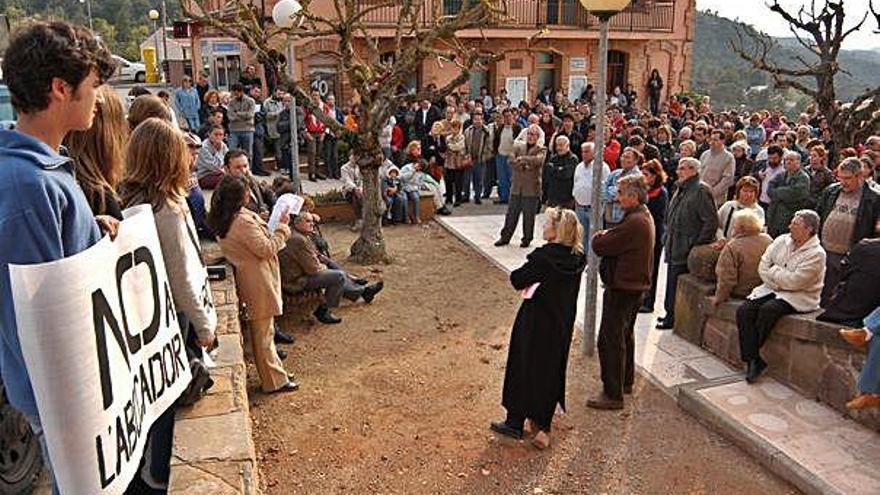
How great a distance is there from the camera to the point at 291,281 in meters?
7.28

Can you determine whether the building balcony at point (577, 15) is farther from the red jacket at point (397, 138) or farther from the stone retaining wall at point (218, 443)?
the stone retaining wall at point (218, 443)

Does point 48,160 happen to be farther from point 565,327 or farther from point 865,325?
point 865,325

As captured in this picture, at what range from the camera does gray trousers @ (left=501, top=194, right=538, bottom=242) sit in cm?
1072

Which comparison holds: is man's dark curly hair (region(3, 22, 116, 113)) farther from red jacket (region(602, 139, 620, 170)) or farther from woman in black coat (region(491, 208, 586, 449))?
red jacket (region(602, 139, 620, 170))

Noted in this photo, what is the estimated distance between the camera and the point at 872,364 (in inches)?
196

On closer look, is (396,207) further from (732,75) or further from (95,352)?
(732,75)

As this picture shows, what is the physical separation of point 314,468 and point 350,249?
18.3 feet

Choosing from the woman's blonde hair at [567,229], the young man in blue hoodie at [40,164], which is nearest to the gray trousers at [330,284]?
the woman's blonde hair at [567,229]

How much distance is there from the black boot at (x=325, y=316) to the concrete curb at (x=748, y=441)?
3.57 metres

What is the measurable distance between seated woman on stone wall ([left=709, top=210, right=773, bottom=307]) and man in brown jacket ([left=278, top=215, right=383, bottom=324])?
383cm

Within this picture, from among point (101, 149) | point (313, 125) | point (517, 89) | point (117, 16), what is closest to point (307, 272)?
point (101, 149)

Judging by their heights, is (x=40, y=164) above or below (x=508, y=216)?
above

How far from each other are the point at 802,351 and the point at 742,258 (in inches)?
42.3

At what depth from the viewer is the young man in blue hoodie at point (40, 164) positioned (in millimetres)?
1777
